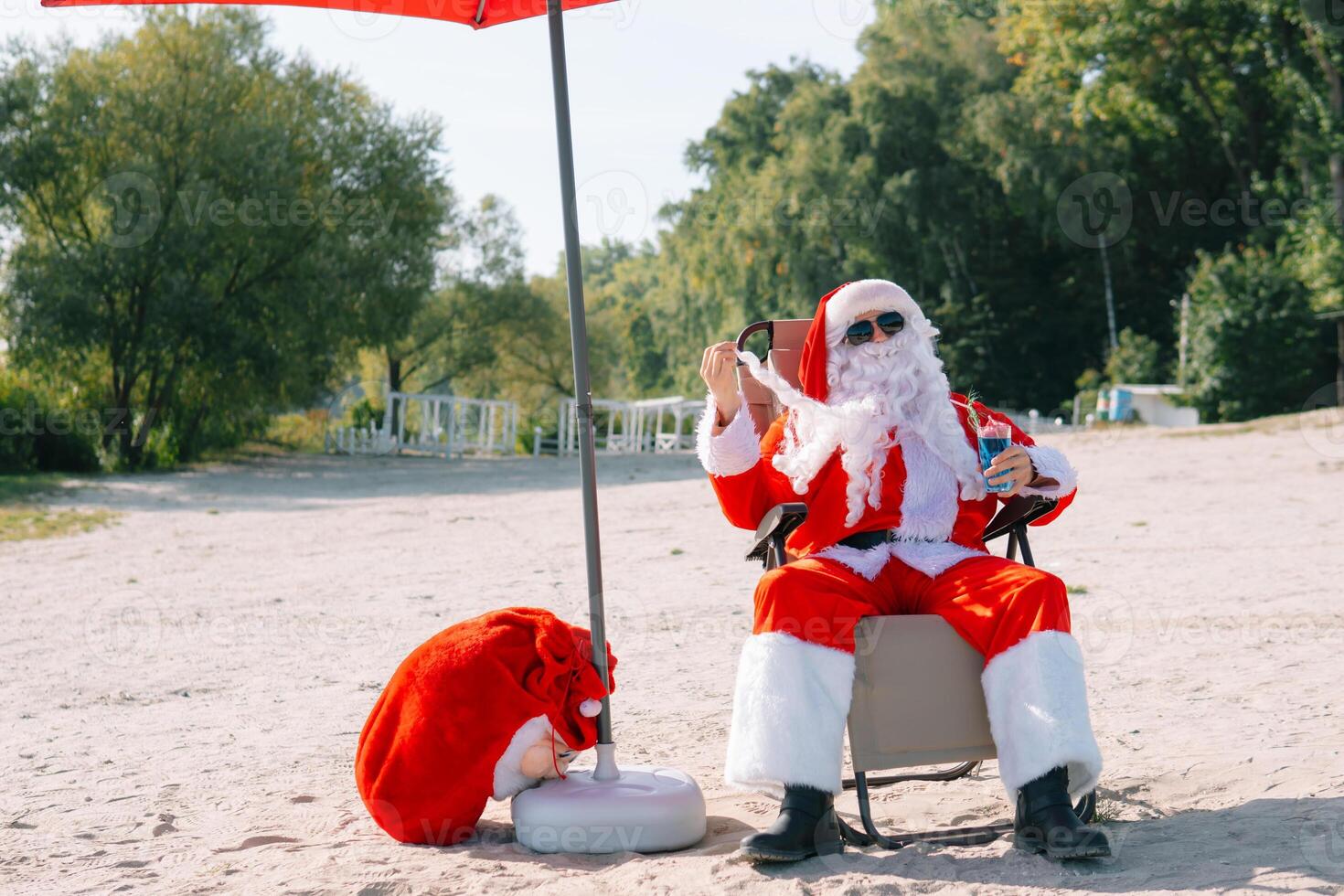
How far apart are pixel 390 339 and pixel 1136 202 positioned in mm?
20695

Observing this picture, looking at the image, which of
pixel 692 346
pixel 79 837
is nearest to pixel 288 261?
pixel 692 346

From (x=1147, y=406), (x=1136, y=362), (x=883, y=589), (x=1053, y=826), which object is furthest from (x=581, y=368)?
(x=1136, y=362)

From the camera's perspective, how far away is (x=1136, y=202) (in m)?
33.6

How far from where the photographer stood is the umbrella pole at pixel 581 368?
3447 millimetres

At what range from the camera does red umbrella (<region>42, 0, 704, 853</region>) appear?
3275 millimetres

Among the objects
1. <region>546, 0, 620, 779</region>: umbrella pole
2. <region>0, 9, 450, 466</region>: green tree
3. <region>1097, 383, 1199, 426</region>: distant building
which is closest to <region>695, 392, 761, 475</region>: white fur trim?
<region>546, 0, 620, 779</region>: umbrella pole

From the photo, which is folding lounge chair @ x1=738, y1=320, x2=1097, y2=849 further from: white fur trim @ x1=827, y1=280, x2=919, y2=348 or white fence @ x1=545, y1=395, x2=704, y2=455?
white fence @ x1=545, y1=395, x2=704, y2=455

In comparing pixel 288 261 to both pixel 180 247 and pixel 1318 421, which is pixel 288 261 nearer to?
pixel 180 247

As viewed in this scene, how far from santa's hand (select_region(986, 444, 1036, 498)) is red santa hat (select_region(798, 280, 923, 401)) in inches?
23.4

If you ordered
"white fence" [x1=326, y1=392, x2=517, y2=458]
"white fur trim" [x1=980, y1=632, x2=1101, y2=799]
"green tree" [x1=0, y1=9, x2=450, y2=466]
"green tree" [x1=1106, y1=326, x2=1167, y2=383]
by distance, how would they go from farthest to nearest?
1. "white fence" [x1=326, y1=392, x2=517, y2=458]
2. "green tree" [x1=1106, y1=326, x2=1167, y2=383]
3. "green tree" [x1=0, y1=9, x2=450, y2=466]
4. "white fur trim" [x1=980, y1=632, x2=1101, y2=799]

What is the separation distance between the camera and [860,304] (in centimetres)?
387

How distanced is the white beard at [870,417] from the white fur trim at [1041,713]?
27.3 inches

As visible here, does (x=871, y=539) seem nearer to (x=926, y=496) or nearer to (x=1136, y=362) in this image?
(x=926, y=496)

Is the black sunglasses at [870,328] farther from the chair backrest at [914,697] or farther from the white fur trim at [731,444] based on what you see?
the chair backrest at [914,697]
